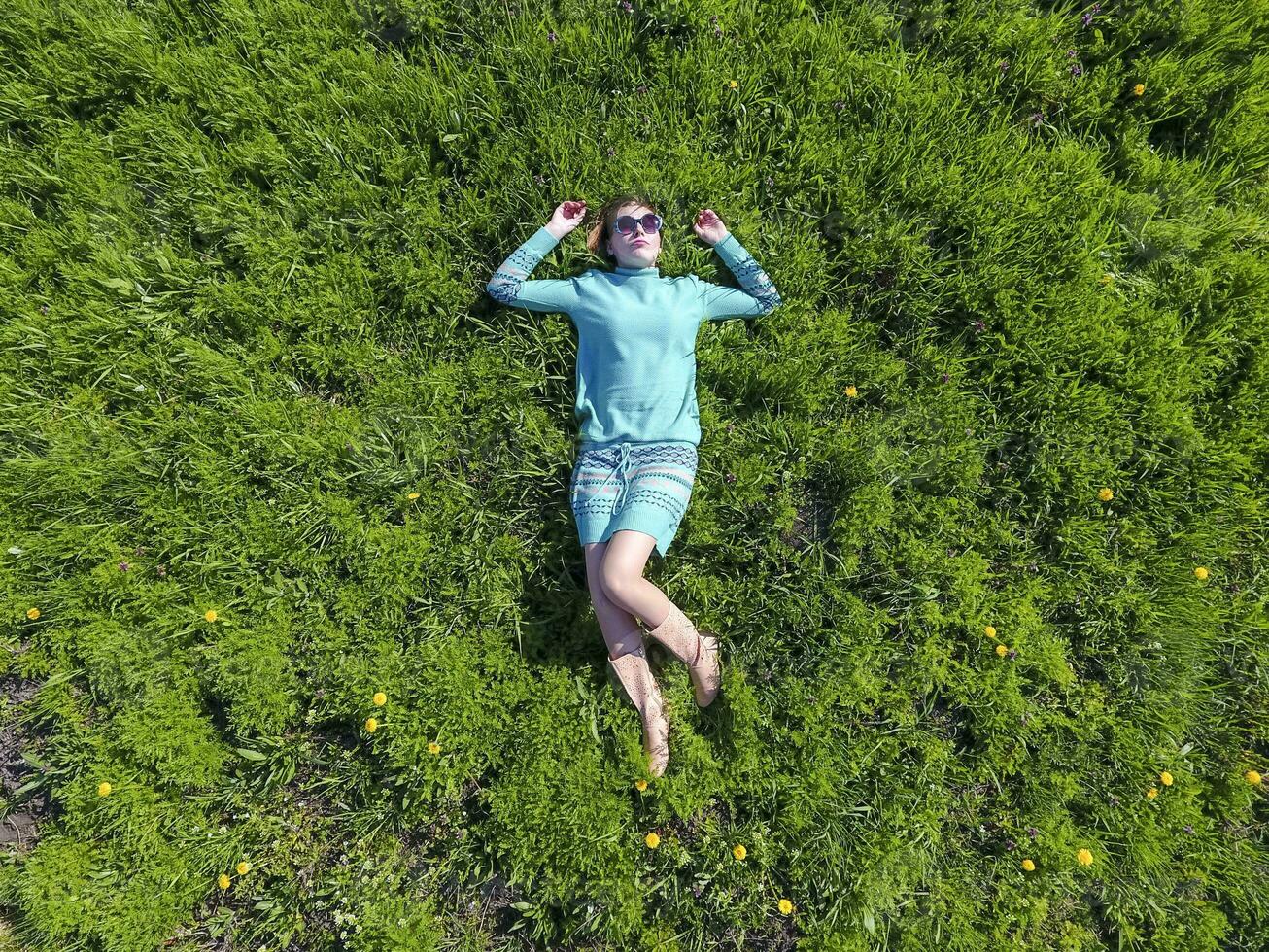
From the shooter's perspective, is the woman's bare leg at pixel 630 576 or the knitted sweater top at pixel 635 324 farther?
the knitted sweater top at pixel 635 324

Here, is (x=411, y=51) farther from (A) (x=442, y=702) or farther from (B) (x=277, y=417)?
(A) (x=442, y=702)

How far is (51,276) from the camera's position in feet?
12.2

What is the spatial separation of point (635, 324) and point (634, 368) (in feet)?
0.79

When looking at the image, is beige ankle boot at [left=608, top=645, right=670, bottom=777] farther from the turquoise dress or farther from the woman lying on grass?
the turquoise dress

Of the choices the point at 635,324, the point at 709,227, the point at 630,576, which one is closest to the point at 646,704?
the point at 630,576

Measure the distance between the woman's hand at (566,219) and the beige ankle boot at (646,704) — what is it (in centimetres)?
235

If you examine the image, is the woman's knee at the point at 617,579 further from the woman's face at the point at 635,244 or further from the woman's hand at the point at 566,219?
the woman's hand at the point at 566,219

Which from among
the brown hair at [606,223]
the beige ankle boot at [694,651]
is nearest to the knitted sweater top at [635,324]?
the brown hair at [606,223]

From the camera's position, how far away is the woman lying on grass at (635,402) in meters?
3.26

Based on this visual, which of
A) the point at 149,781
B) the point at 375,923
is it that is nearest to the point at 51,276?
the point at 149,781

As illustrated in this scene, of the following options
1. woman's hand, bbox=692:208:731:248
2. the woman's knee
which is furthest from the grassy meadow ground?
the woman's knee

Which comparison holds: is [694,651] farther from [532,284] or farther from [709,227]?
[709,227]

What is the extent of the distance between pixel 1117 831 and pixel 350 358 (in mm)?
4800

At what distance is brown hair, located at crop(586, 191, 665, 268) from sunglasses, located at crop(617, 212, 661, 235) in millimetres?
129
